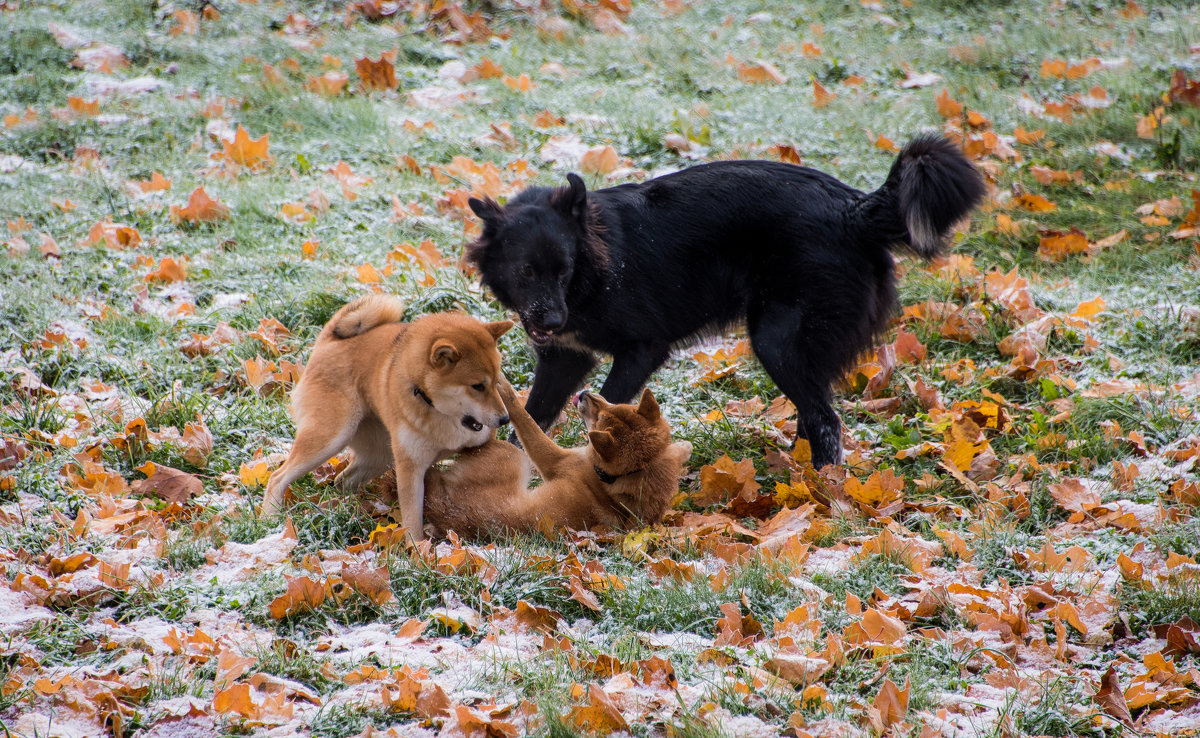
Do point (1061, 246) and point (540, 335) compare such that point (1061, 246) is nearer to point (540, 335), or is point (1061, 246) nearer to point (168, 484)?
point (540, 335)

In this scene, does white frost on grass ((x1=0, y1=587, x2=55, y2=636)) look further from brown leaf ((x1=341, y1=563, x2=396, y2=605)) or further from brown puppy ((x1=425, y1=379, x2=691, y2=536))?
brown puppy ((x1=425, y1=379, x2=691, y2=536))

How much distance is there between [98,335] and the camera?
562 cm

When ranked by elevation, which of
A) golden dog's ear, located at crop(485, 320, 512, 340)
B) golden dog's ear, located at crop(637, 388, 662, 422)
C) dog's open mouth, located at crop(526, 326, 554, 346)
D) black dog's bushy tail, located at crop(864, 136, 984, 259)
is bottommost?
golden dog's ear, located at crop(637, 388, 662, 422)

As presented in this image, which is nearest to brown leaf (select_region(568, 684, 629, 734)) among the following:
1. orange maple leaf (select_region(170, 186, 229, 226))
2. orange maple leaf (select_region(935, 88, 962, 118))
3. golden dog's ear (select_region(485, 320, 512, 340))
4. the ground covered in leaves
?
the ground covered in leaves

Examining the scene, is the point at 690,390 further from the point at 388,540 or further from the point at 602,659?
the point at 602,659

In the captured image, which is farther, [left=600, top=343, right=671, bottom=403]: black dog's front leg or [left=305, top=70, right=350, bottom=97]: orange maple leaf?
[left=305, top=70, right=350, bottom=97]: orange maple leaf

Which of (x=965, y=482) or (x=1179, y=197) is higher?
(x=1179, y=197)

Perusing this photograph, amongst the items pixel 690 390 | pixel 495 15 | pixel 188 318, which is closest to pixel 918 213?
pixel 690 390

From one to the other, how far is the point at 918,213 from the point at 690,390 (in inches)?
65.7

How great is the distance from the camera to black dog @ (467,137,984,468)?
494cm

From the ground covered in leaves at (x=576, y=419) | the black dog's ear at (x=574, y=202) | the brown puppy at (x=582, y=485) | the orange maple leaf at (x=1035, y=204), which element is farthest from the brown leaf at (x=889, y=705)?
the orange maple leaf at (x=1035, y=204)

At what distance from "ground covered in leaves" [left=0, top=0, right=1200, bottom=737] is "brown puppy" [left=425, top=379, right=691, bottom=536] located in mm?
149

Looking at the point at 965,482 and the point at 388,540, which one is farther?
the point at 965,482

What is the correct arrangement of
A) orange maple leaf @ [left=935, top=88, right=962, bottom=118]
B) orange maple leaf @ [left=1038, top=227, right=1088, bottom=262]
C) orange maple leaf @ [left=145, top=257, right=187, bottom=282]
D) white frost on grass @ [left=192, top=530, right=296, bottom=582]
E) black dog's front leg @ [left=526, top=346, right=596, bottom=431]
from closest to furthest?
white frost on grass @ [left=192, top=530, right=296, bottom=582], black dog's front leg @ [left=526, top=346, right=596, bottom=431], orange maple leaf @ [left=145, top=257, right=187, bottom=282], orange maple leaf @ [left=1038, top=227, right=1088, bottom=262], orange maple leaf @ [left=935, top=88, right=962, bottom=118]
